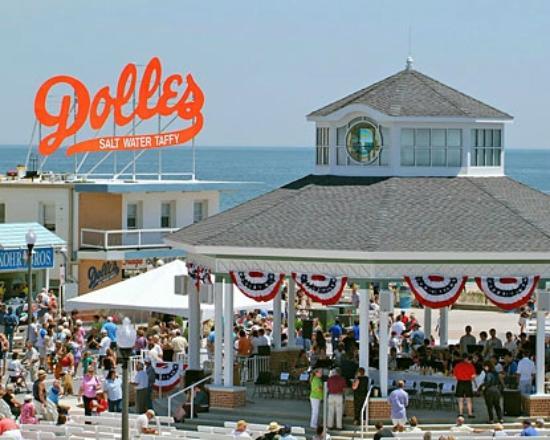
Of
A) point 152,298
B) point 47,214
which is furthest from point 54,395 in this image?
point 47,214

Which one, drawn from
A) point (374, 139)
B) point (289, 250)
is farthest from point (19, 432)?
point (374, 139)

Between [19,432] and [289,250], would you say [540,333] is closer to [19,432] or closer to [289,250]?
[289,250]

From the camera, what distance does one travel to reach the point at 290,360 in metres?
37.1

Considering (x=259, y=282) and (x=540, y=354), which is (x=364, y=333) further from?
(x=540, y=354)

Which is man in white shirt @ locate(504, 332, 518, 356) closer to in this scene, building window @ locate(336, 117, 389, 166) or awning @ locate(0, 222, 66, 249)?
building window @ locate(336, 117, 389, 166)

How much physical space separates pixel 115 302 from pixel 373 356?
25.8 ft

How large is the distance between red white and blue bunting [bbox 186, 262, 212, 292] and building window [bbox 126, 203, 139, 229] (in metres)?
23.2

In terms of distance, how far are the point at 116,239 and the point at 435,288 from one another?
26.2 metres

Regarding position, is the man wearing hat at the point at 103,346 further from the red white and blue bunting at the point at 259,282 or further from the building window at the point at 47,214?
the building window at the point at 47,214

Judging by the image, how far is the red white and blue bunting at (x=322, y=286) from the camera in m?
31.8

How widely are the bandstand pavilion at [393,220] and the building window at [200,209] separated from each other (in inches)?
896

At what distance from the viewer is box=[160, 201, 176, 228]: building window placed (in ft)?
194

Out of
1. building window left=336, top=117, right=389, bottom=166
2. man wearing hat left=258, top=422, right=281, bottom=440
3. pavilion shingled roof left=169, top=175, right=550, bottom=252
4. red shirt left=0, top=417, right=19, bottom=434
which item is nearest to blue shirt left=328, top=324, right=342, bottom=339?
pavilion shingled roof left=169, top=175, right=550, bottom=252

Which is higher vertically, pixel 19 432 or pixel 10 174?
pixel 10 174
